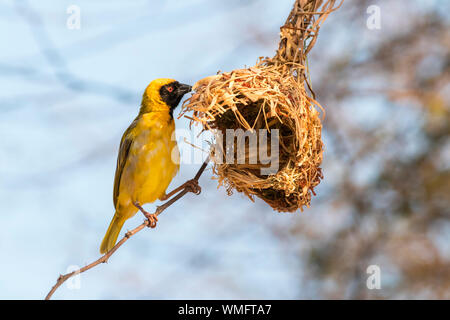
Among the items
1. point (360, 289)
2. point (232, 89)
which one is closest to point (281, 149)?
point (232, 89)

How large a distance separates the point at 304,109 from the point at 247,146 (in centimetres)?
41

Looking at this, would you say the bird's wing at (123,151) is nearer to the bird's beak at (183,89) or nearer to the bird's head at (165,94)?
the bird's head at (165,94)

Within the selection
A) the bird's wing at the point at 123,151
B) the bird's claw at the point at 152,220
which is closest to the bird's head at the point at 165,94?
the bird's wing at the point at 123,151

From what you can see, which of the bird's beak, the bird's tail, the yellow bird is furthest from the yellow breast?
the bird's tail

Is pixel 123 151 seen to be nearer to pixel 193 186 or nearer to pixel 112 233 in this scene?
pixel 112 233

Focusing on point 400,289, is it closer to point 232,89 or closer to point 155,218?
point 155,218

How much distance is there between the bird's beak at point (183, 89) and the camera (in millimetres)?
4241

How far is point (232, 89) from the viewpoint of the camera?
3191mm

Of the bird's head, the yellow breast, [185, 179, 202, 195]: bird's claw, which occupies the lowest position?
[185, 179, 202, 195]: bird's claw

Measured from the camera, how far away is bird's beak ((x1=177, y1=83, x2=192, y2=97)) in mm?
4241

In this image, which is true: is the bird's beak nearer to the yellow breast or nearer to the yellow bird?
the yellow bird

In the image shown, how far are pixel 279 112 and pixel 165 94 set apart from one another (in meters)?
1.35

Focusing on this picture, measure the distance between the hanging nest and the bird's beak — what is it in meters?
0.85

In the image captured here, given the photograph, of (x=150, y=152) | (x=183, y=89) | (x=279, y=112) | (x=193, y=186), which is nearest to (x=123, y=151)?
(x=150, y=152)
